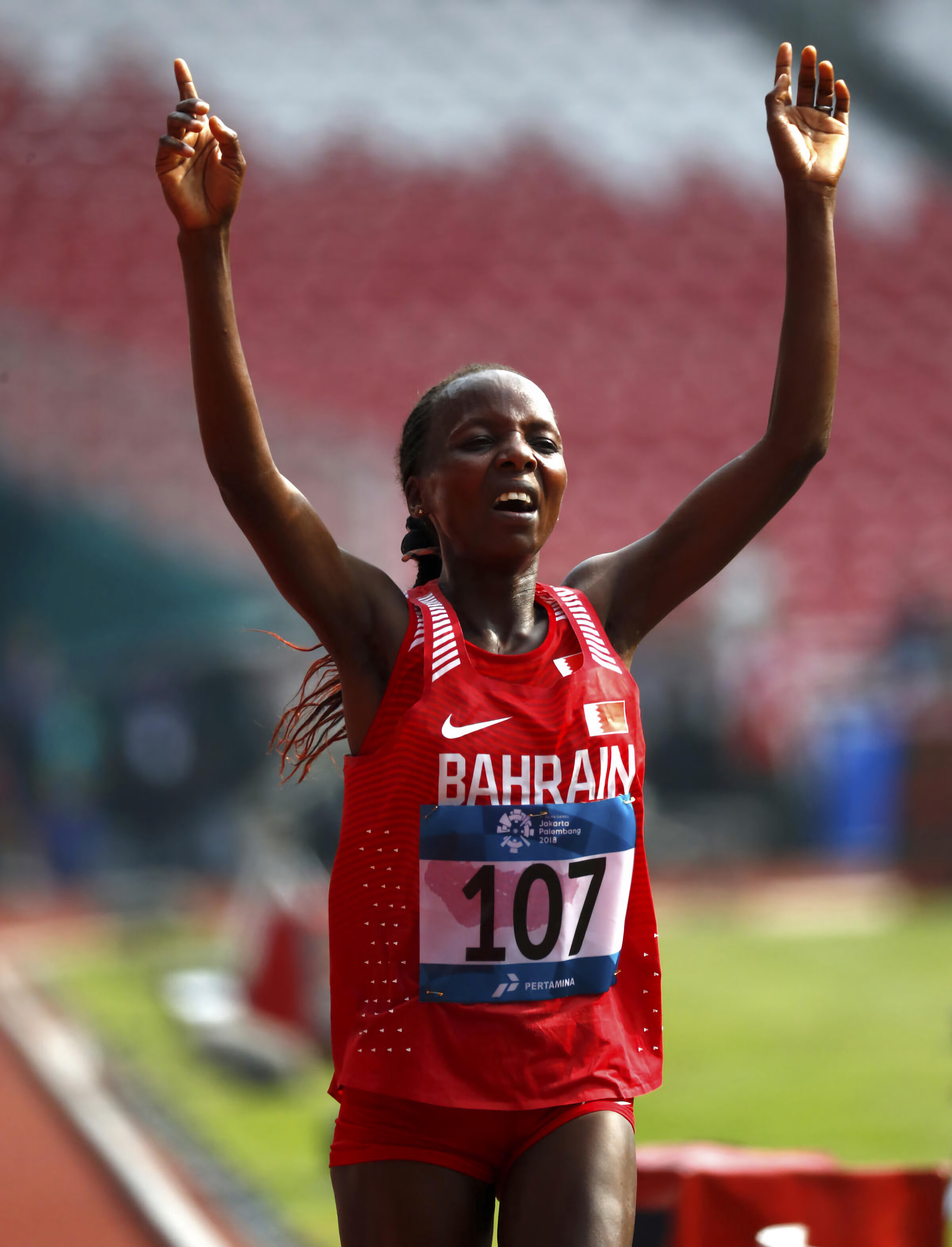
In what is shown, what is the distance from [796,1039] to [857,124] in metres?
10.4

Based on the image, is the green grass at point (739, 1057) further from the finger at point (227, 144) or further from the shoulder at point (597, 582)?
the finger at point (227, 144)

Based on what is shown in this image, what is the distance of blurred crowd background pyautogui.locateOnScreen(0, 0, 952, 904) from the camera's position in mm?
10398

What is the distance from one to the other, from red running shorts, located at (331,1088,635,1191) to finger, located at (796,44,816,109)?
4.45ft

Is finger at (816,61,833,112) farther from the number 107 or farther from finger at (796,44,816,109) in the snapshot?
the number 107

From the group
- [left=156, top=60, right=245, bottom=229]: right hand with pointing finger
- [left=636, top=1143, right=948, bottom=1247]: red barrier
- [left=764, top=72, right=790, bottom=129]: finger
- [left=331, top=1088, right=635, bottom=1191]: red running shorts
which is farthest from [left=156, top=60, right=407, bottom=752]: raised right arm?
[left=636, top=1143, right=948, bottom=1247]: red barrier

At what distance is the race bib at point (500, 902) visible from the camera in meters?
1.61

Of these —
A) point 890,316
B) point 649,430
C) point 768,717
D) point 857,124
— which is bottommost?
point 768,717

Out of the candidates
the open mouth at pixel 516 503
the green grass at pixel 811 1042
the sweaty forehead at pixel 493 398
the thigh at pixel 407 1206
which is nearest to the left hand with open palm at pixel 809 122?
the sweaty forehead at pixel 493 398

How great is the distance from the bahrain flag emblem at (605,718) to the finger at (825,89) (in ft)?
2.94

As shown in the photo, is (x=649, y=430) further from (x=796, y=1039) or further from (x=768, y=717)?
(x=796, y=1039)

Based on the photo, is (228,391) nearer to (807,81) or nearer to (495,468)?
(495,468)

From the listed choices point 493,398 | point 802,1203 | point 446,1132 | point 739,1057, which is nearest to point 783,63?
point 493,398

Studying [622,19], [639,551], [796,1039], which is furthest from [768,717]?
[639,551]

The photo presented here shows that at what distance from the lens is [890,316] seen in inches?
562
